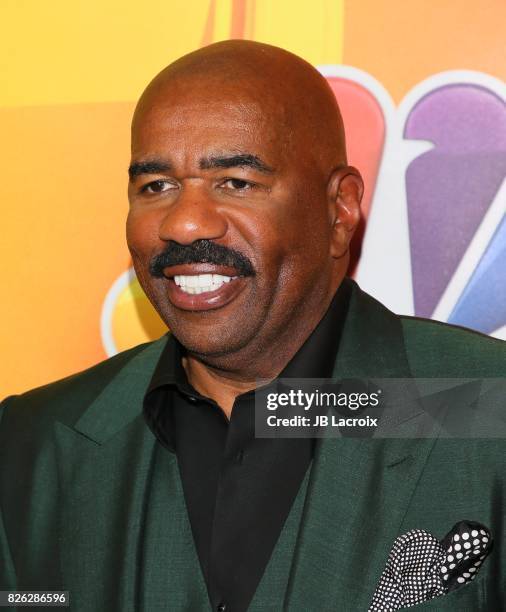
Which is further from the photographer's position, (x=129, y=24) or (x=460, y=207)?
(x=129, y=24)

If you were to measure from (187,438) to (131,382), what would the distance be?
19 centimetres

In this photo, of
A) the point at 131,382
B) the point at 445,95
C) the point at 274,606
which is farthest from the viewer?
the point at 445,95

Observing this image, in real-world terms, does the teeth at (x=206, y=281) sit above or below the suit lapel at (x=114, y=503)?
above

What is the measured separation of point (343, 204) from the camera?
169cm

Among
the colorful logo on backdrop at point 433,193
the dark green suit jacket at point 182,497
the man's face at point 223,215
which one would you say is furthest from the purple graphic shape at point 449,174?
the man's face at point 223,215

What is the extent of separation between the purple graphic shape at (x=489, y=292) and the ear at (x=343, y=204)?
0.37 meters

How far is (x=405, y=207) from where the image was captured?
1.99 m

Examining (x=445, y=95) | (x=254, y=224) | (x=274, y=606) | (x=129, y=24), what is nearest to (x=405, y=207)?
(x=445, y=95)

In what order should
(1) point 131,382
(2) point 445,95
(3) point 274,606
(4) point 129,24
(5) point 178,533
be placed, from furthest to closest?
(4) point 129,24 < (2) point 445,95 < (1) point 131,382 < (5) point 178,533 < (3) point 274,606

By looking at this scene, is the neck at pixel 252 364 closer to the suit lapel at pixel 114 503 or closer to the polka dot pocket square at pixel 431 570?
the suit lapel at pixel 114 503

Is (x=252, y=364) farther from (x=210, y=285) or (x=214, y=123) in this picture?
(x=214, y=123)

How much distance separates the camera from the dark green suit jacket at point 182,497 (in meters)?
1.48

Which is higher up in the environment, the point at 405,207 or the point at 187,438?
the point at 405,207

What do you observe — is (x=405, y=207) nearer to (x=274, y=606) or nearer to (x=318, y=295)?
(x=318, y=295)
